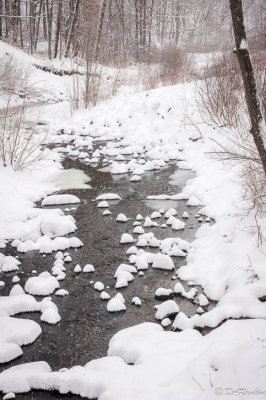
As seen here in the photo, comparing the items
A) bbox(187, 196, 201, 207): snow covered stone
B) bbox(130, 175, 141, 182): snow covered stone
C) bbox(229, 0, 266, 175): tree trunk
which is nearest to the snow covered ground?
bbox(187, 196, 201, 207): snow covered stone

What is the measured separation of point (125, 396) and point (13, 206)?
3.72 meters

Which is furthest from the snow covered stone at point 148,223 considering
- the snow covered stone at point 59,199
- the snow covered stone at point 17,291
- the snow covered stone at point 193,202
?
the snow covered stone at point 17,291

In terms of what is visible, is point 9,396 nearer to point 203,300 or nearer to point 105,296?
point 105,296

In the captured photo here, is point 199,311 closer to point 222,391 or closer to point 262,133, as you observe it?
point 222,391

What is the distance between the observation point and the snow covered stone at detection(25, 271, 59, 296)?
339cm

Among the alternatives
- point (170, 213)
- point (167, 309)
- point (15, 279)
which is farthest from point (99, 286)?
point (170, 213)

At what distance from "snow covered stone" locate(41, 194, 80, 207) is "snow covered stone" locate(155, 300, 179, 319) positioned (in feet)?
9.59

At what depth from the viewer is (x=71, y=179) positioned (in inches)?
267

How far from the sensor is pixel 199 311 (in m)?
3.11

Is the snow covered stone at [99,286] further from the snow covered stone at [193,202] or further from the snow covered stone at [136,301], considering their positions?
the snow covered stone at [193,202]

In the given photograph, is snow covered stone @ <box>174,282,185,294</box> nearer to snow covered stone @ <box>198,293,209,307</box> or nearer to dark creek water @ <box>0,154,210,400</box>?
dark creek water @ <box>0,154,210,400</box>

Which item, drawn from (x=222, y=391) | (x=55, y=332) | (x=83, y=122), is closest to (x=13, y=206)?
(x=55, y=332)

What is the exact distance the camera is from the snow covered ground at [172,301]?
2.08 meters

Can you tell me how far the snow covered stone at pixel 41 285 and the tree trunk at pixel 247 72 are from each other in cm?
247
